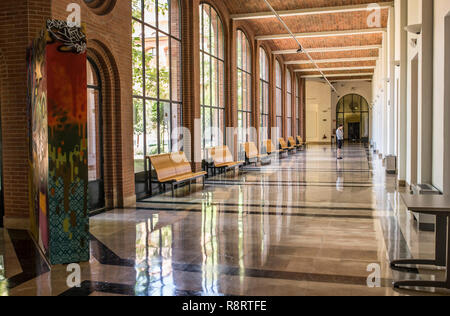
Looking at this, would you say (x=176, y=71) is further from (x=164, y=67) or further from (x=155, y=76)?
(x=155, y=76)

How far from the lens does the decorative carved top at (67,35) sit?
5.00 m

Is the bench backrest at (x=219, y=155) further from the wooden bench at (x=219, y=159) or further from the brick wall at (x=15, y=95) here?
the brick wall at (x=15, y=95)

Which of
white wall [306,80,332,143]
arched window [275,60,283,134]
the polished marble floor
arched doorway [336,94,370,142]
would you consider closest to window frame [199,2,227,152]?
the polished marble floor

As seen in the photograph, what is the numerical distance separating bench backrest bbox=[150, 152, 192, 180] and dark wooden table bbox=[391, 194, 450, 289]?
6256 mm

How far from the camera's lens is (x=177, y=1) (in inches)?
485

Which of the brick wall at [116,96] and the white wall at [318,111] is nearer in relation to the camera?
the brick wall at [116,96]

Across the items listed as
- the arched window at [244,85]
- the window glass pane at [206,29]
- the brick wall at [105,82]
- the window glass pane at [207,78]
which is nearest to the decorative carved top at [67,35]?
the brick wall at [105,82]

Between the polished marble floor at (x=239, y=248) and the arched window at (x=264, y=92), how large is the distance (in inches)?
544

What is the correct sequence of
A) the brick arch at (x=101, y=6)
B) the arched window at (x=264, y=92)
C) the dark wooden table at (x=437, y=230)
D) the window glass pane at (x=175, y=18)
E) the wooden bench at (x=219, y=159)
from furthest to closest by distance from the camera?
the arched window at (x=264, y=92) < the wooden bench at (x=219, y=159) < the window glass pane at (x=175, y=18) < the brick arch at (x=101, y=6) < the dark wooden table at (x=437, y=230)

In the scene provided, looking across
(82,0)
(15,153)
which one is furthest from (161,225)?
(82,0)

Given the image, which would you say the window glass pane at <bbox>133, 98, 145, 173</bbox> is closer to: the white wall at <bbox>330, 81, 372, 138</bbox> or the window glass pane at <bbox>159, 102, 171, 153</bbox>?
the window glass pane at <bbox>159, 102, 171, 153</bbox>

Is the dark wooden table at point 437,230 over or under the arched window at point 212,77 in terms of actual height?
under

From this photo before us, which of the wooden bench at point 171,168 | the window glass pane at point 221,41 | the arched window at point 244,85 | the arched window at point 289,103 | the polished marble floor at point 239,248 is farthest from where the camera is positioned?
the arched window at point 289,103

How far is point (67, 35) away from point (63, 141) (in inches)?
45.8
